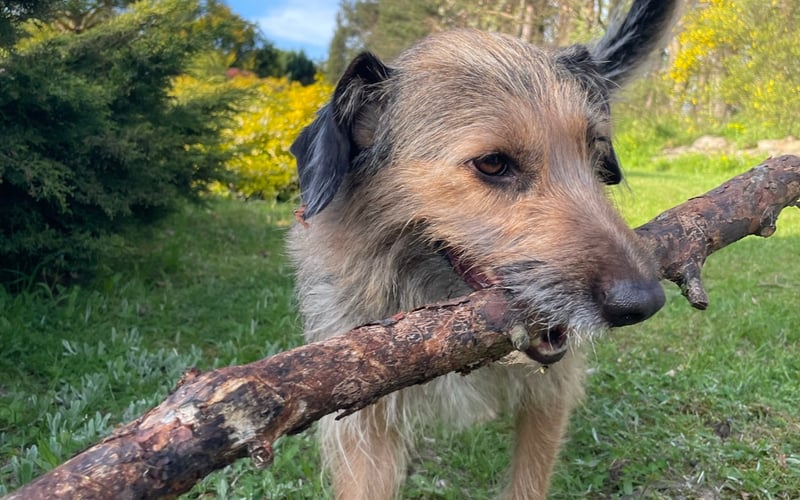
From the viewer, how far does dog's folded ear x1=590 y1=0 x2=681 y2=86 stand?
2.96 m

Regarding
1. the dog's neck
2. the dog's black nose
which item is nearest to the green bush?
the dog's neck

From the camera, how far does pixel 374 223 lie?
8.07 ft

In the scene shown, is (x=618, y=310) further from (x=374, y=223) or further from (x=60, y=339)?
(x=60, y=339)

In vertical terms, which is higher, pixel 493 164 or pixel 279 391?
pixel 493 164

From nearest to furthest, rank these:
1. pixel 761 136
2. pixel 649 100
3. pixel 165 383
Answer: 1. pixel 165 383
2. pixel 761 136
3. pixel 649 100

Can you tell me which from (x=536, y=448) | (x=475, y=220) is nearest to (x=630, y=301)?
(x=475, y=220)

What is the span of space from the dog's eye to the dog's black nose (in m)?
0.59

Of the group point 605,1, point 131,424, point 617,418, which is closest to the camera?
point 131,424

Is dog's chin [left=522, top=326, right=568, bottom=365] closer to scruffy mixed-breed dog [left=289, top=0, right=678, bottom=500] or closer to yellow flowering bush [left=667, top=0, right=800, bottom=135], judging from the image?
scruffy mixed-breed dog [left=289, top=0, right=678, bottom=500]

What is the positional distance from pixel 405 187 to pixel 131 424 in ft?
4.43

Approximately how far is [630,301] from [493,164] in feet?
2.27

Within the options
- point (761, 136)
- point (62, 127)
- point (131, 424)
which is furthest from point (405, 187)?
point (761, 136)

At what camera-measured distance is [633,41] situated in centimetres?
306

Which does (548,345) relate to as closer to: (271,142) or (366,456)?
(366,456)
